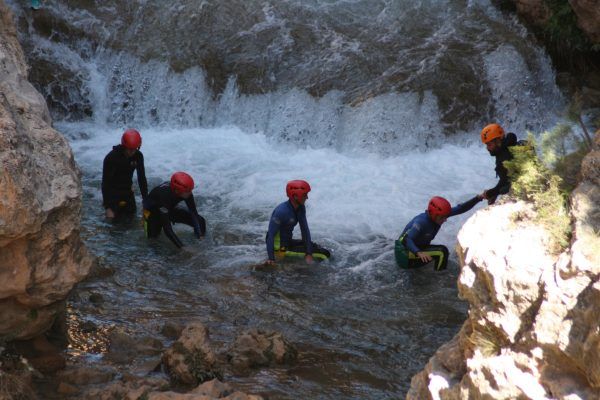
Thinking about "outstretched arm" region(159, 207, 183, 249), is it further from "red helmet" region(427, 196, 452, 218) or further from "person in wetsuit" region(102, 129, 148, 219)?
"red helmet" region(427, 196, 452, 218)

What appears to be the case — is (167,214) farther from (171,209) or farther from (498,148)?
(498,148)

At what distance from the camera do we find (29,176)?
4.26m

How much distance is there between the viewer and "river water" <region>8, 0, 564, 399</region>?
24.4ft

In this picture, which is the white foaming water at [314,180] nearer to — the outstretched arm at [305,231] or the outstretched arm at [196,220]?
the outstretched arm at [196,220]

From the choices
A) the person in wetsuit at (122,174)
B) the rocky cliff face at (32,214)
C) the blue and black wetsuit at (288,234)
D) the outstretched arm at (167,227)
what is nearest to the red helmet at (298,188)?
the blue and black wetsuit at (288,234)

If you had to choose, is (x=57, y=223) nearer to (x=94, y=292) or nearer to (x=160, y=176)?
(x=94, y=292)

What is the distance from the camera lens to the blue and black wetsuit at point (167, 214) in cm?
839

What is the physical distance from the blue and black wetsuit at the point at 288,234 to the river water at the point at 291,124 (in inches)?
7.5

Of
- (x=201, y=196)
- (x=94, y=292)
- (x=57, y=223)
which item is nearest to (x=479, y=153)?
(x=201, y=196)

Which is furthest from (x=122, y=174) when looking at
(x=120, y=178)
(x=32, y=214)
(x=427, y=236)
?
(x=32, y=214)

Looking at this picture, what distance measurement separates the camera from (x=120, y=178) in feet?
29.4

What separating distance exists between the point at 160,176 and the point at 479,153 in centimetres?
502

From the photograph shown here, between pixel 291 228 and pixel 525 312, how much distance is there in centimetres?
517

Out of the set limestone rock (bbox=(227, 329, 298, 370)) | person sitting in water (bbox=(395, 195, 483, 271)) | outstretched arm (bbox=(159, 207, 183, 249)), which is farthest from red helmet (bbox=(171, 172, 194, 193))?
limestone rock (bbox=(227, 329, 298, 370))
